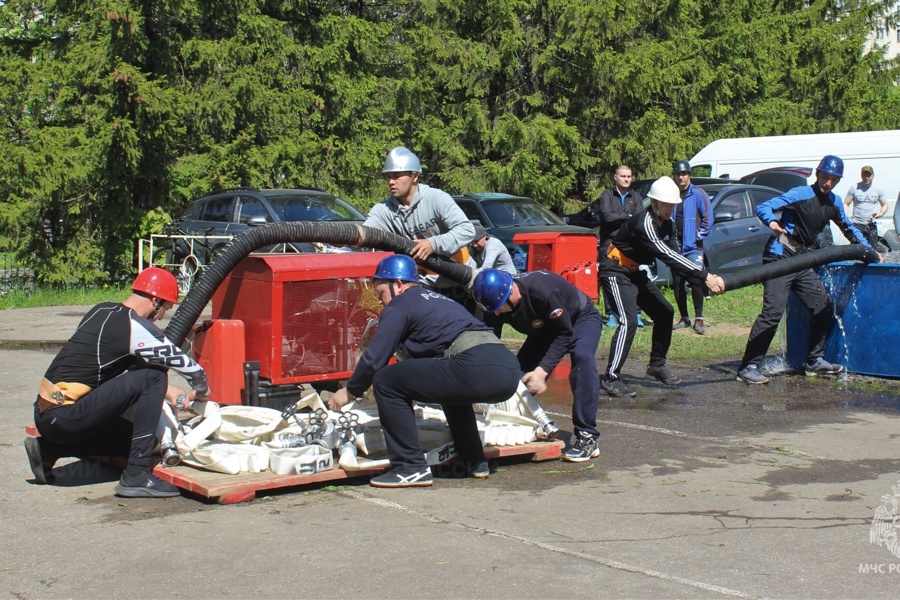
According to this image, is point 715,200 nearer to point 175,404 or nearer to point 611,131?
point 611,131

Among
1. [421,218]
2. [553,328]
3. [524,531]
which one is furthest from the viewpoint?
[421,218]

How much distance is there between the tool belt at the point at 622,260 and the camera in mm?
9453

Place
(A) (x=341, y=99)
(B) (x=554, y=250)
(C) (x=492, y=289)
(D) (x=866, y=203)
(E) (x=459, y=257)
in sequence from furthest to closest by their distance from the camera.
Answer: (A) (x=341, y=99)
(D) (x=866, y=203)
(B) (x=554, y=250)
(E) (x=459, y=257)
(C) (x=492, y=289)

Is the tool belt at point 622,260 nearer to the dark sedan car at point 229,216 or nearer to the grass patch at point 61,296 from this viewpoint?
the dark sedan car at point 229,216

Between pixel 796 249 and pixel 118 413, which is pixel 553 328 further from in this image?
pixel 796 249

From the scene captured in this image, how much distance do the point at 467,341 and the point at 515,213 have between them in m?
12.3

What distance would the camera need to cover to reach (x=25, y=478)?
6.55 metres

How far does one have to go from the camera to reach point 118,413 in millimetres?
6020

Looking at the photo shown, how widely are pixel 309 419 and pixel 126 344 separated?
1.35 m

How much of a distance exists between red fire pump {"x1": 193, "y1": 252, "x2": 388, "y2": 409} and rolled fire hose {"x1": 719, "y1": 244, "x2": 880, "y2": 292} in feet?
11.0

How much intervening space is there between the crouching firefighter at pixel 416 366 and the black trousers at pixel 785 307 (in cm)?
457

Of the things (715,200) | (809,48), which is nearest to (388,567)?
(715,200)

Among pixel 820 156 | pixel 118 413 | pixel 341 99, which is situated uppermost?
pixel 341 99

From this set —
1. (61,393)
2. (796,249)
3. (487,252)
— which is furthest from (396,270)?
(796,249)
